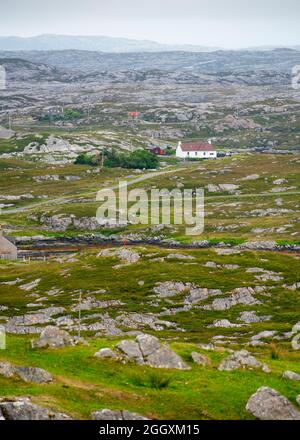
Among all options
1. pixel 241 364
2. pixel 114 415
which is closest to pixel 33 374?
pixel 114 415

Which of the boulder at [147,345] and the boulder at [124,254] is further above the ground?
the boulder at [147,345]

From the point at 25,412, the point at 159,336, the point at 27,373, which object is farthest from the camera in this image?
the point at 159,336

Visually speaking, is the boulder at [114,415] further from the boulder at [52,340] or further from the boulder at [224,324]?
the boulder at [224,324]

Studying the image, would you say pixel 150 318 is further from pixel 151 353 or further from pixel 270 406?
pixel 270 406

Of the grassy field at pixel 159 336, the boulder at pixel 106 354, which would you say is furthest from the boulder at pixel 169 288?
the boulder at pixel 106 354

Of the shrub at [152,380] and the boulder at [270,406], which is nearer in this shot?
the boulder at [270,406]

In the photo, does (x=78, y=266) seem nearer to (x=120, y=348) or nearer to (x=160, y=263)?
(x=160, y=263)
